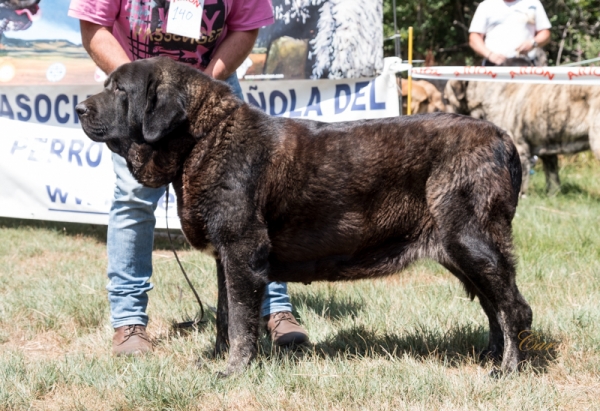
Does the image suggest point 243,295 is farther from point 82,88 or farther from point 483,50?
point 483,50

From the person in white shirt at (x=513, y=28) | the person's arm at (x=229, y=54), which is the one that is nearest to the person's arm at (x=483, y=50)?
the person in white shirt at (x=513, y=28)

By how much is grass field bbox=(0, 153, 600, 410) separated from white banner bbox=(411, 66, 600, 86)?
1247 mm

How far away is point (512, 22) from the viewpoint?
7.98m

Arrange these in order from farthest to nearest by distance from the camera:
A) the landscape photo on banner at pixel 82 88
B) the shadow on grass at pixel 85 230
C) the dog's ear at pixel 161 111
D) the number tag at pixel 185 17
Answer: the shadow on grass at pixel 85 230 → the landscape photo on banner at pixel 82 88 → the number tag at pixel 185 17 → the dog's ear at pixel 161 111

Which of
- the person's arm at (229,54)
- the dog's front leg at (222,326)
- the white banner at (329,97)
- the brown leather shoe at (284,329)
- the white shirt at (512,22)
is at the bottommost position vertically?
the brown leather shoe at (284,329)

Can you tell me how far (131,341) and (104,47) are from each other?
152 centimetres

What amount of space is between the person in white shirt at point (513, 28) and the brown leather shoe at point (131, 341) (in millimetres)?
5612

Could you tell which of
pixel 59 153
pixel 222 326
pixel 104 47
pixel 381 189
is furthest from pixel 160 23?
pixel 59 153

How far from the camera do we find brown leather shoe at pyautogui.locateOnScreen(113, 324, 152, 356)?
12.0 ft

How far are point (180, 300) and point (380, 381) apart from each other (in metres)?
1.85

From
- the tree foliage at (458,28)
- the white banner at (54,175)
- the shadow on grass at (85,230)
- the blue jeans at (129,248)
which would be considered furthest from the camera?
the tree foliage at (458,28)

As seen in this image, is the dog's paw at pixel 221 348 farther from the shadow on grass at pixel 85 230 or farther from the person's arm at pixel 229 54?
the shadow on grass at pixel 85 230

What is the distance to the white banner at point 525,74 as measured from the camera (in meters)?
5.53

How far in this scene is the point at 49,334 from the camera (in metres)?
4.04
